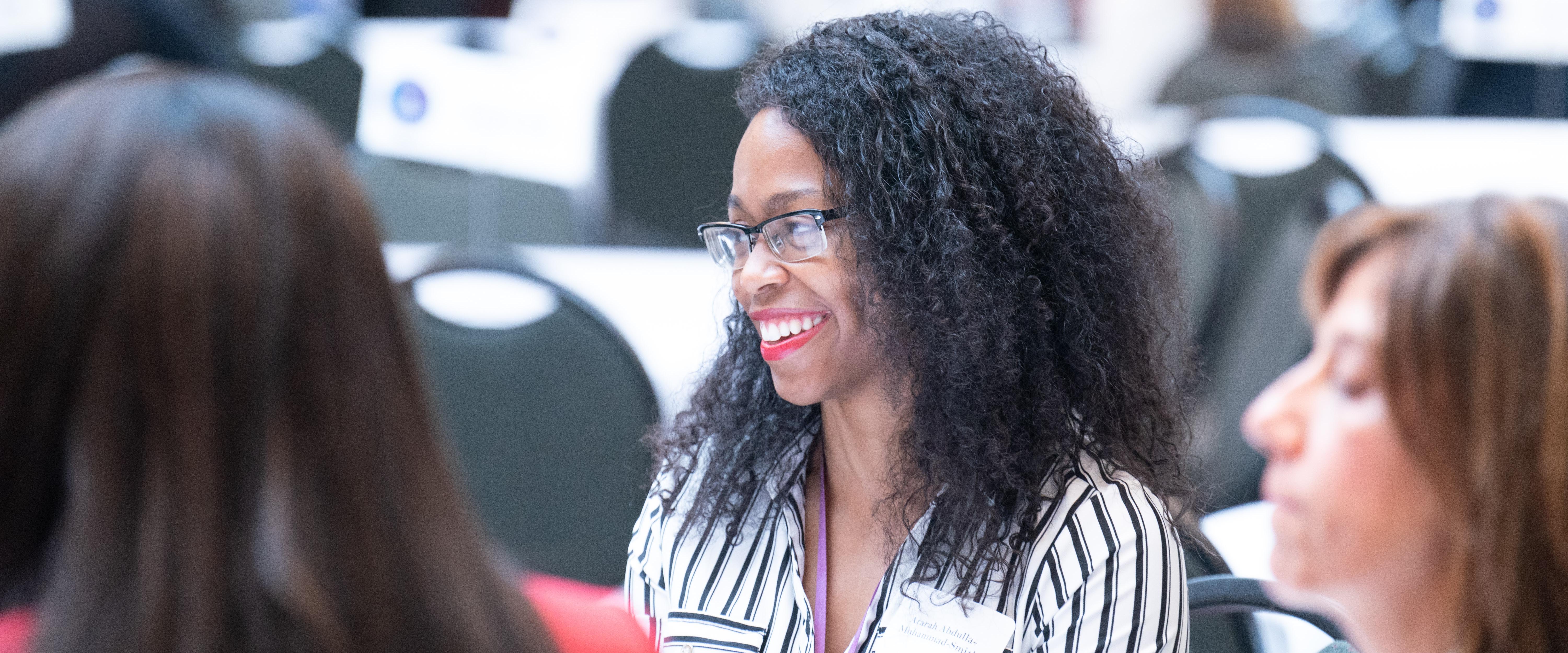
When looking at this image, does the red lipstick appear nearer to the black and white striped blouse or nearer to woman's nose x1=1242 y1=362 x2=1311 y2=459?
the black and white striped blouse

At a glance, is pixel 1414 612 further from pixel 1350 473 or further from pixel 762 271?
pixel 762 271

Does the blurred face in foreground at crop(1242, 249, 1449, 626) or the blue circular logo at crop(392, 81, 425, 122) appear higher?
the blue circular logo at crop(392, 81, 425, 122)

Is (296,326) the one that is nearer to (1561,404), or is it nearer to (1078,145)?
(1561,404)

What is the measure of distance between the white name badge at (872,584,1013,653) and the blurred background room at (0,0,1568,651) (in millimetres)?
332

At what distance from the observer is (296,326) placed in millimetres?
649

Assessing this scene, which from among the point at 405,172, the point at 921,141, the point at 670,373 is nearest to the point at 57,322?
the point at 921,141

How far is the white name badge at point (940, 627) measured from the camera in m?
1.37

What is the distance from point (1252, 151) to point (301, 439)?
2592mm

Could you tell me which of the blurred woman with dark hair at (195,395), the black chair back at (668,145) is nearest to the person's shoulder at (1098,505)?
the blurred woman with dark hair at (195,395)

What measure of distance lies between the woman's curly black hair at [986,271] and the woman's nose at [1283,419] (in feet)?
1.82

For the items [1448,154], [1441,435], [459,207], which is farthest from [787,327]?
[1448,154]

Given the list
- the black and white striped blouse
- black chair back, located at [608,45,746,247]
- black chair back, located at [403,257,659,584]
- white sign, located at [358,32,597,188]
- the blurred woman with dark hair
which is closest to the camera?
the blurred woman with dark hair

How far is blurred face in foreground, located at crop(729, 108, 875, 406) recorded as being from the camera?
149cm

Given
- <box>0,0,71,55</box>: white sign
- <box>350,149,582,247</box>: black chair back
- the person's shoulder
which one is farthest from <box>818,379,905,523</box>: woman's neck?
<box>0,0,71,55</box>: white sign
